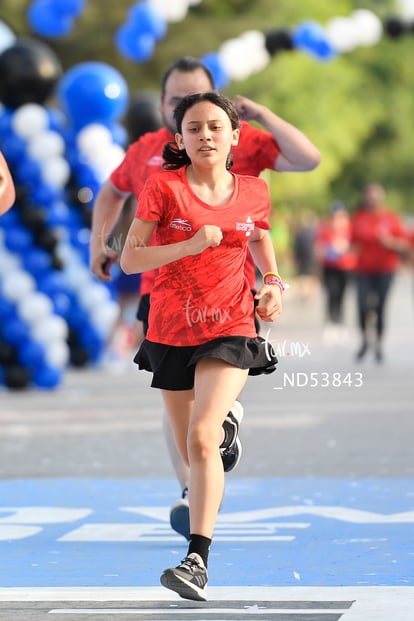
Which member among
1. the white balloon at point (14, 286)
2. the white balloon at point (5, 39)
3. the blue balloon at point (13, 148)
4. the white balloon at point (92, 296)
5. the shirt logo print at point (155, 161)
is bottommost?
the shirt logo print at point (155, 161)

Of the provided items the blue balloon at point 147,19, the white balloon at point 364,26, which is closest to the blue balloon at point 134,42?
the blue balloon at point 147,19

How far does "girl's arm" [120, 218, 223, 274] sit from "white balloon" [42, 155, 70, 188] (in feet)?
32.0

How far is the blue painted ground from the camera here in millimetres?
5895

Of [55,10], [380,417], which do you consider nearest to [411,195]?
[55,10]

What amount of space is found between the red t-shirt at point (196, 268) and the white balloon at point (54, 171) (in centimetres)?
969

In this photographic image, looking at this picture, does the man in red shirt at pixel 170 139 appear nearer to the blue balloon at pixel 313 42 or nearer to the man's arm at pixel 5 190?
the man's arm at pixel 5 190

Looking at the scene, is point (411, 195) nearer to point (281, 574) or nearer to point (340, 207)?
point (340, 207)

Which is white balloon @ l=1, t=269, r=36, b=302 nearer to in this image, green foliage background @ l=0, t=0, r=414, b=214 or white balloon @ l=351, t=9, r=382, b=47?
white balloon @ l=351, t=9, r=382, b=47

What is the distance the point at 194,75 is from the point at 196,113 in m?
1.15

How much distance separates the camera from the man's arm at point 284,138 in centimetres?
653

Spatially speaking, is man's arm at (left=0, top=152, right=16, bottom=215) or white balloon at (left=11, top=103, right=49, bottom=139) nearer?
man's arm at (left=0, top=152, right=16, bottom=215)

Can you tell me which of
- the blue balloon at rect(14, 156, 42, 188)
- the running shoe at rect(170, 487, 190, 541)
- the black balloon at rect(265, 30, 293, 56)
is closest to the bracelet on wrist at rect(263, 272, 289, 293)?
the running shoe at rect(170, 487, 190, 541)

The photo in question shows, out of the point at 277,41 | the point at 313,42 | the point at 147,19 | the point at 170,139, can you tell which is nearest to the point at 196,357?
the point at 170,139

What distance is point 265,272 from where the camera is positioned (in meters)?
5.91
